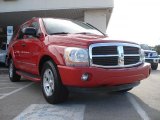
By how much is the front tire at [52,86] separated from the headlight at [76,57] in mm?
483

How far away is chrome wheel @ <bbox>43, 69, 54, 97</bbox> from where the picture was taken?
6.89 meters

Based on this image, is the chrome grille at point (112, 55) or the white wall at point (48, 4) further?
the white wall at point (48, 4)

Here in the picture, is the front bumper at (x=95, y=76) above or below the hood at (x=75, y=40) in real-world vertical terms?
below

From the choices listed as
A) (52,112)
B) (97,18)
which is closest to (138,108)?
(52,112)

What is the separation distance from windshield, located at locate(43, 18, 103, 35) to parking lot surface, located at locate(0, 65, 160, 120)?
1510 mm

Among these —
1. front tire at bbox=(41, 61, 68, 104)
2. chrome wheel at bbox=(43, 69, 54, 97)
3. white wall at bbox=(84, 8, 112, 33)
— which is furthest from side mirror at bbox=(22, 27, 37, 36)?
white wall at bbox=(84, 8, 112, 33)

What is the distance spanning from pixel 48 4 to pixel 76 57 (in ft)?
55.8

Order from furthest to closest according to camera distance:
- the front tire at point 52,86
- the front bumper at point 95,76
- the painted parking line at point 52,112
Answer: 1. the front tire at point 52,86
2. the front bumper at point 95,76
3. the painted parking line at point 52,112

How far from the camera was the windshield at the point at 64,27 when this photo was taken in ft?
25.5

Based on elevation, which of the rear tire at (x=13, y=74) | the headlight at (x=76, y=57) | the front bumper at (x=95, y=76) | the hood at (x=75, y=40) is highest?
the hood at (x=75, y=40)

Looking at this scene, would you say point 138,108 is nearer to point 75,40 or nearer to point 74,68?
point 74,68

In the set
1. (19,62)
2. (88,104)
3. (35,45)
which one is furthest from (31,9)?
(88,104)

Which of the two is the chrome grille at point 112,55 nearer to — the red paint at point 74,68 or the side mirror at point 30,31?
the red paint at point 74,68

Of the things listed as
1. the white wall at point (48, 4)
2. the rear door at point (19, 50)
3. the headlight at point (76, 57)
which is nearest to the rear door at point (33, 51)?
the rear door at point (19, 50)
